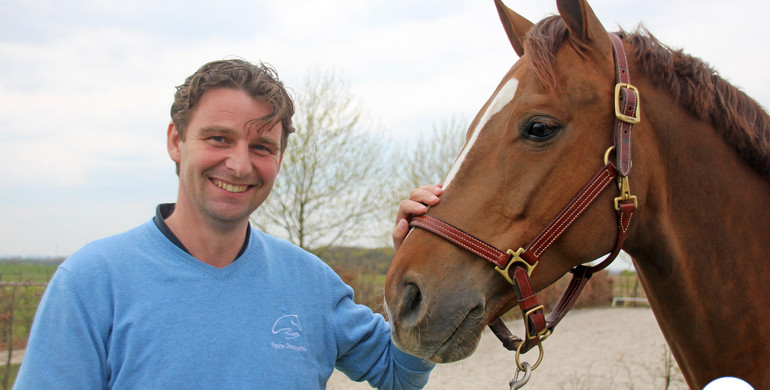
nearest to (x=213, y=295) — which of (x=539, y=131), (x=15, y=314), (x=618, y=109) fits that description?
(x=539, y=131)

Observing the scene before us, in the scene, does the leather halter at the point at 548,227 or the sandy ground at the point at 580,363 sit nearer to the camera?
the leather halter at the point at 548,227

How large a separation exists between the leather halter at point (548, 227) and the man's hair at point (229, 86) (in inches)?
29.5

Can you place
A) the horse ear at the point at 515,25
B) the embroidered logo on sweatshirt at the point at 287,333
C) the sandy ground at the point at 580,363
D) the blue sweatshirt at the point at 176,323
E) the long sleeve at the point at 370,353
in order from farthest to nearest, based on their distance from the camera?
the sandy ground at the point at 580,363 < the horse ear at the point at 515,25 < the long sleeve at the point at 370,353 < the embroidered logo on sweatshirt at the point at 287,333 < the blue sweatshirt at the point at 176,323

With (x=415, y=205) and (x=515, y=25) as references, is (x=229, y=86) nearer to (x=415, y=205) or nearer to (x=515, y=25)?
(x=415, y=205)

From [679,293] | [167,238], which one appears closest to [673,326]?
[679,293]

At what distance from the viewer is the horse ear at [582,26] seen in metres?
1.92


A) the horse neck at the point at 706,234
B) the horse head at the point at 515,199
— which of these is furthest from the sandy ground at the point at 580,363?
the horse head at the point at 515,199

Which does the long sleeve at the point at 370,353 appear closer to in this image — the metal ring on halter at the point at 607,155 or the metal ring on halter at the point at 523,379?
the metal ring on halter at the point at 523,379

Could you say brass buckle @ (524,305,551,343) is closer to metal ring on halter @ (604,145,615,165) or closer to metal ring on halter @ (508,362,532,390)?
metal ring on halter @ (508,362,532,390)

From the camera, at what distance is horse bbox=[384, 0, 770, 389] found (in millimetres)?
1791

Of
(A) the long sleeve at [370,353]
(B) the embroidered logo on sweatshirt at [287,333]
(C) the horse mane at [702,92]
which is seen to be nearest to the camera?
(B) the embroidered logo on sweatshirt at [287,333]

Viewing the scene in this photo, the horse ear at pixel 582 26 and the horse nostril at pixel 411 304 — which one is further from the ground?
the horse ear at pixel 582 26

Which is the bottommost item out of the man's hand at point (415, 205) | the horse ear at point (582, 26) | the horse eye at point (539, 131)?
the man's hand at point (415, 205)

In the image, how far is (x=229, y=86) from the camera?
6.36ft
